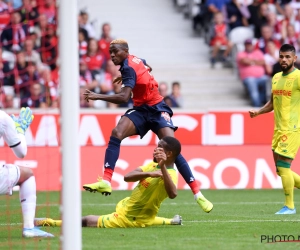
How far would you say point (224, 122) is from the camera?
55.8 ft

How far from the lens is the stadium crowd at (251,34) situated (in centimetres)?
2067

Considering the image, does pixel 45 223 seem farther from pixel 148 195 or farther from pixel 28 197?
pixel 148 195

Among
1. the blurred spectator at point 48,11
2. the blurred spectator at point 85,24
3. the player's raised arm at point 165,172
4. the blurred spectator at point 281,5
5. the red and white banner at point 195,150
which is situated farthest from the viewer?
the blurred spectator at point 281,5

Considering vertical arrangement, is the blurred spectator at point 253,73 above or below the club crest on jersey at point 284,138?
above

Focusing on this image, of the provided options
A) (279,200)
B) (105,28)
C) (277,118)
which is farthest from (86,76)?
(277,118)

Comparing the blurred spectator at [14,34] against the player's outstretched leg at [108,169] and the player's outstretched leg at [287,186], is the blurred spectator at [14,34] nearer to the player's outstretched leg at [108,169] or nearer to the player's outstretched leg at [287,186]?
the player's outstretched leg at [108,169]

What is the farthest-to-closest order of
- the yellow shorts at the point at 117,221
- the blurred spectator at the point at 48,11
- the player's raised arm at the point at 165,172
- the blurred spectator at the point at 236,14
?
the blurred spectator at the point at 236,14, the blurred spectator at the point at 48,11, the yellow shorts at the point at 117,221, the player's raised arm at the point at 165,172

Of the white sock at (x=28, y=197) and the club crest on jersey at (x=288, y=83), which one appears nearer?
the white sock at (x=28, y=197)

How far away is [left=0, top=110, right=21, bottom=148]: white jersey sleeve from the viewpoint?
8523mm

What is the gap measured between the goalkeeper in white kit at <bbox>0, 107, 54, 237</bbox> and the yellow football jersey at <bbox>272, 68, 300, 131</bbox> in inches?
160

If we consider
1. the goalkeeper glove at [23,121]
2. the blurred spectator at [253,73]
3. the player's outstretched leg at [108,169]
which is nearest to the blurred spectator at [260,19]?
the blurred spectator at [253,73]

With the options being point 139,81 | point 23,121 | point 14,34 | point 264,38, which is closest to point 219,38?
point 264,38

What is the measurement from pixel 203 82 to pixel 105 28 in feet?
10.3

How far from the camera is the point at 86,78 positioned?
64.6ft
